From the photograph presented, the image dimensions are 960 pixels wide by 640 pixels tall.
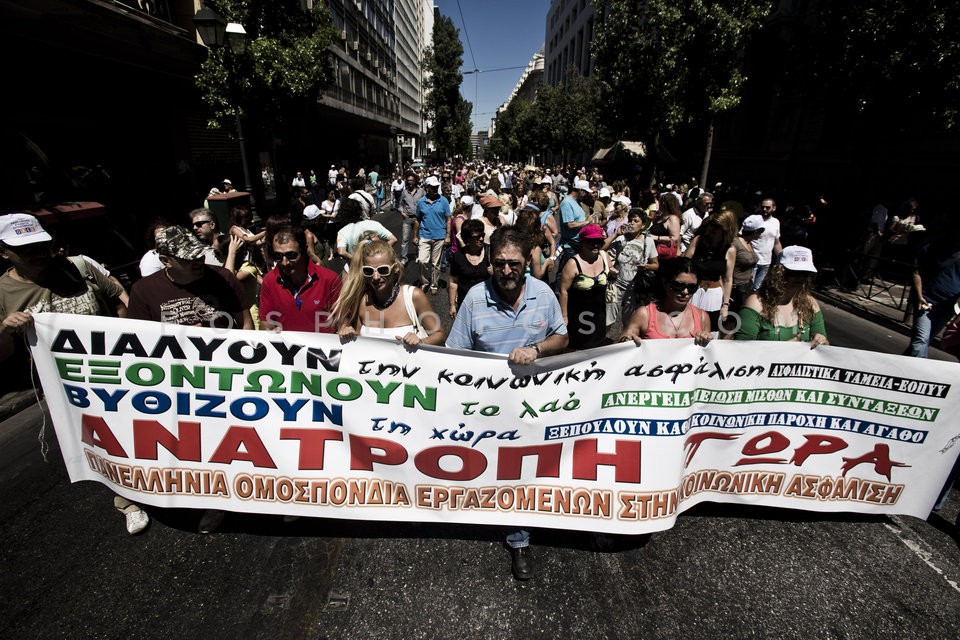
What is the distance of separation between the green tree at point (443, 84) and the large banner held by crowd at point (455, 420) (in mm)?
78594

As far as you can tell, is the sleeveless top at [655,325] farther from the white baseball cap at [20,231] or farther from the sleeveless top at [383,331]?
the white baseball cap at [20,231]

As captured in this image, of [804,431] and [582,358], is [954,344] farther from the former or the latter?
[582,358]

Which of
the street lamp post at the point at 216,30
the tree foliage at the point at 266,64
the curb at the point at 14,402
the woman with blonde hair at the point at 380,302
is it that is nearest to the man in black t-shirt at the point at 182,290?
the woman with blonde hair at the point at 380,302

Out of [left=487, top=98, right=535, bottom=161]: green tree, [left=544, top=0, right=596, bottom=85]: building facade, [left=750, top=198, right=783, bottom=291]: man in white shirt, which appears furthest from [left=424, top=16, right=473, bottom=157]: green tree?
[left=750, top=198, right=783, bottom=291]: man in white shirt

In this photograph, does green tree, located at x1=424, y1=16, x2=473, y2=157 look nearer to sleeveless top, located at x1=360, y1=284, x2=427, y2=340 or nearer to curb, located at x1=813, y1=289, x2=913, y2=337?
curb, located at x1=813, y1=289, x2=913, y2=337

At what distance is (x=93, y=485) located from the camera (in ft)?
11.6

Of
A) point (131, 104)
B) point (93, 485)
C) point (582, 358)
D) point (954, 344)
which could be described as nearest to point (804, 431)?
point (582, 358)

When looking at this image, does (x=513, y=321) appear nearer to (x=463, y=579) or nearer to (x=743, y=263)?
(x=463, y=579)

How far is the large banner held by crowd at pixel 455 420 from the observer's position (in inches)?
103

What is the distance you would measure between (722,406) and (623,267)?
2.81 meters

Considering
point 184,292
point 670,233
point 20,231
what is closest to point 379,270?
point 184,292

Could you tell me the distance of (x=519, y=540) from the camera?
2.76 meters

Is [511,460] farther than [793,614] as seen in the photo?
Yes

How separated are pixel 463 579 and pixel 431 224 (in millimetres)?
6465
